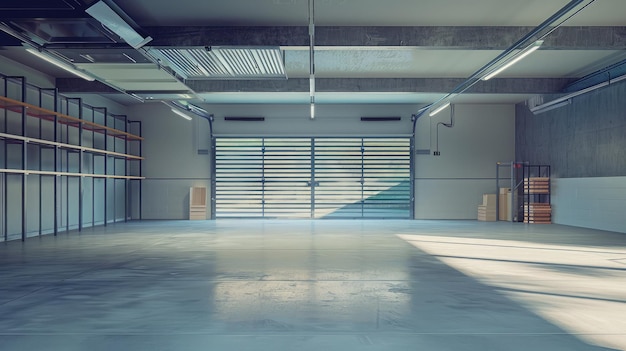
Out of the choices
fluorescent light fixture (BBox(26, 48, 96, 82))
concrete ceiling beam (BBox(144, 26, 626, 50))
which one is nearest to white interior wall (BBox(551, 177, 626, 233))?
concrete ceiling beam (BBox(144, 26, 626, 50))

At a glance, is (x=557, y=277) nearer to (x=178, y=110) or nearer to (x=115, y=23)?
(x=115, y=23)

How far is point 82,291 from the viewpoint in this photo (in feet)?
16.9

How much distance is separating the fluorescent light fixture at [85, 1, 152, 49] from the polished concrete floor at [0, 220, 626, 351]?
3.25 meters

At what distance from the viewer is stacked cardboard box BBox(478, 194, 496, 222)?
16.4 m

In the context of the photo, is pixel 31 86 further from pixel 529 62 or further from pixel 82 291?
pixel 529 62

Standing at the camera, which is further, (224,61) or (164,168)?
(164,168)

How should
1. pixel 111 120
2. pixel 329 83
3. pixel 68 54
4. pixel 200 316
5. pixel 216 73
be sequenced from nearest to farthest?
pixel 200 316 < pixel 68 54 < pixel 216 73 < pixel 329 83 < pixel 111 120

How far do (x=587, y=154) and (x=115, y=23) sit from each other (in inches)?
458

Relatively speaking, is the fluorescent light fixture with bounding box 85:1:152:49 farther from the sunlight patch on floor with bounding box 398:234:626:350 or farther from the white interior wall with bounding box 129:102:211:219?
the white interior wall with bounding box 129:102:211:219

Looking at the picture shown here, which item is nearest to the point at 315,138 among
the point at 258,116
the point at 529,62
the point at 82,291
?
the point at 258,116

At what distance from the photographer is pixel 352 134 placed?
17.3m

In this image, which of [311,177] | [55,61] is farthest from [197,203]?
[55,61]

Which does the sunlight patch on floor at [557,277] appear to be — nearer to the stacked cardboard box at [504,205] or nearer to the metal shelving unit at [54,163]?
the stacked cardboard box at [504,205]

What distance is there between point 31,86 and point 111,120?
466 centimetres
